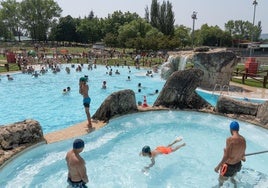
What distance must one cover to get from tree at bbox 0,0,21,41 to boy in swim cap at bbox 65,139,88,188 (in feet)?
271

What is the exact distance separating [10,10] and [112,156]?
81.1 m

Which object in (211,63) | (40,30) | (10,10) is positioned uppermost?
(10,10)

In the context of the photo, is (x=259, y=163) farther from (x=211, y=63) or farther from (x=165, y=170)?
(x=211, y=63)

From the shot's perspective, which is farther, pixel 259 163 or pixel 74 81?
pixel 74 81

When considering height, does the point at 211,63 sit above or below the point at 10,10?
below

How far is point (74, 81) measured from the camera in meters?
25.0

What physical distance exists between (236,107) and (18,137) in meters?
9.28

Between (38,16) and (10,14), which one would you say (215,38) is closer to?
(38,16)

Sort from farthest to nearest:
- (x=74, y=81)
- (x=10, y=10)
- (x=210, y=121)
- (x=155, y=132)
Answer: (x=10, y=10) → (x=74, y=81) → (x=210, y=121) → (x=155, y=132)

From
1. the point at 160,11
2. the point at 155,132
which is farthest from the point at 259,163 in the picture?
the point at 160,11

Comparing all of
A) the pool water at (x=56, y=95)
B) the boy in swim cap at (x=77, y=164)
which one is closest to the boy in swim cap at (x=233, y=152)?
the boy in swim cap at (x=77, y=164)

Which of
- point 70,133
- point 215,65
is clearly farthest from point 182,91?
point 215,65

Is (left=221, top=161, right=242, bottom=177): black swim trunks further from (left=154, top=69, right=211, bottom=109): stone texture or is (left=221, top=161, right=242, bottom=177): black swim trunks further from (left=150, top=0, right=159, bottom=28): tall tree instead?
(left=150, top=0, right=159, bottom=28): tall tree

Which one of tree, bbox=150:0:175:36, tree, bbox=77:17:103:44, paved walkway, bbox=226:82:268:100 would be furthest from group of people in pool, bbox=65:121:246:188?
tree, bbox=77:17:103:44
